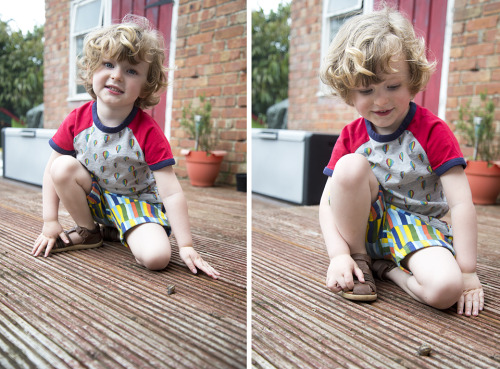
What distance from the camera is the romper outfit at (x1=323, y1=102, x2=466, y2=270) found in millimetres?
823

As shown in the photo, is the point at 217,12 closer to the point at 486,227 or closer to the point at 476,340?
the point at 486,227

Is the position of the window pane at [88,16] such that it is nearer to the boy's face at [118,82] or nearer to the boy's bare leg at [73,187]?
the boy's face at [118,82]

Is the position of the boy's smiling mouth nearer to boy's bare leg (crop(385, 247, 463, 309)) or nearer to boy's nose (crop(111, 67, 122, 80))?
boy's nose (crop(111, 67, 122, 80))

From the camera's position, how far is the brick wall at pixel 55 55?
2.13 feet

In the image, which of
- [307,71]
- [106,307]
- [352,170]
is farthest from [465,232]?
[307,71]

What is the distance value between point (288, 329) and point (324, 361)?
0.32ft

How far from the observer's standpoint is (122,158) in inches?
36.1

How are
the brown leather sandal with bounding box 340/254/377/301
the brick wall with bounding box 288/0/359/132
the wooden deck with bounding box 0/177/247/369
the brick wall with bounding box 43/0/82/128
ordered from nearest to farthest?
the wooden deck with bounding box 0/177/247/369 < the brick wall with bounding box 43/0/82/128 < the brown leather sandal with bounding box 340/254/377/301 < the brick wall with bounding box 288/0/359/132

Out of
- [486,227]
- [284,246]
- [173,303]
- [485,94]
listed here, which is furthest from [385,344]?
[485,94]

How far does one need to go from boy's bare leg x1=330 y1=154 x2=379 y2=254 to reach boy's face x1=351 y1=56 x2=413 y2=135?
8cm

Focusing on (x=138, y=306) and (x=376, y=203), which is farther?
(x=376, y=203)

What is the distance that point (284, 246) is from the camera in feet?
3.67

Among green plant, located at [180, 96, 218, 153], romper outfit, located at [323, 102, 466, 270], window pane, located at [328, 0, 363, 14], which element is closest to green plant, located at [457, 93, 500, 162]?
window pane, located at [328, 0, 363, 14]

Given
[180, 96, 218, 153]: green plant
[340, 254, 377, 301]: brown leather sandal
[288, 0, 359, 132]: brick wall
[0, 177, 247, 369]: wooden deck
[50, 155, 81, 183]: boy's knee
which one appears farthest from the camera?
[288, 0, 359, 132]: brick wall
